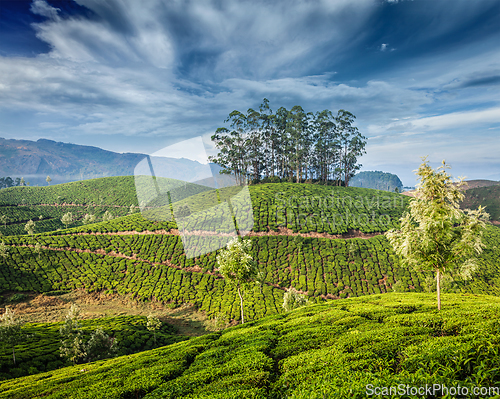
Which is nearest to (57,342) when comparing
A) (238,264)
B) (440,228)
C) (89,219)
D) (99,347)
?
(99,347)

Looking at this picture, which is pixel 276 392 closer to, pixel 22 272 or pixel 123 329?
pixel 123 329

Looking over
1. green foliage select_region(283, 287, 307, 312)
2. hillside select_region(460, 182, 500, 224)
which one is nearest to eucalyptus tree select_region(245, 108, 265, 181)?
green foliage select_region(283, 287, 307, 312)

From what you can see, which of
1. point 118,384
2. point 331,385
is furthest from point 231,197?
point 331,385

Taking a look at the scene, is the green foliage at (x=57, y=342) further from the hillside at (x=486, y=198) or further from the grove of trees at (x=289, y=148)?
the hillside at (x=486, y=198)

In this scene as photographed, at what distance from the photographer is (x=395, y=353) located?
640 cm

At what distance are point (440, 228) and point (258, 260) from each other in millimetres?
33989

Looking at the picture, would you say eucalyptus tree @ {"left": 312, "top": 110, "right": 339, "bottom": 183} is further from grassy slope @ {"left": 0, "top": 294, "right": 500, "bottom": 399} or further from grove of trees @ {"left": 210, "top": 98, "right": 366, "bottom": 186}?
grassy slope @ {"left": 0, "top": 294, "right": 500, "bottom": 399}

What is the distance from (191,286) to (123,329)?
1348 centimetres

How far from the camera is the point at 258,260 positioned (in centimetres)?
4225

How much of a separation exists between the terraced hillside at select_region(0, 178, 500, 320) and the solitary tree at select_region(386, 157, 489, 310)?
79.8ft

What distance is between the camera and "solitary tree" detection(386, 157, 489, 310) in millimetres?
11148

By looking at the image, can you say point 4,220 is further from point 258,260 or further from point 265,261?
point 265,261

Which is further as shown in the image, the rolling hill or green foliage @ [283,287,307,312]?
the rolling hill

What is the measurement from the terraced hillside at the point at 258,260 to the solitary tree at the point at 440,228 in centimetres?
2432
